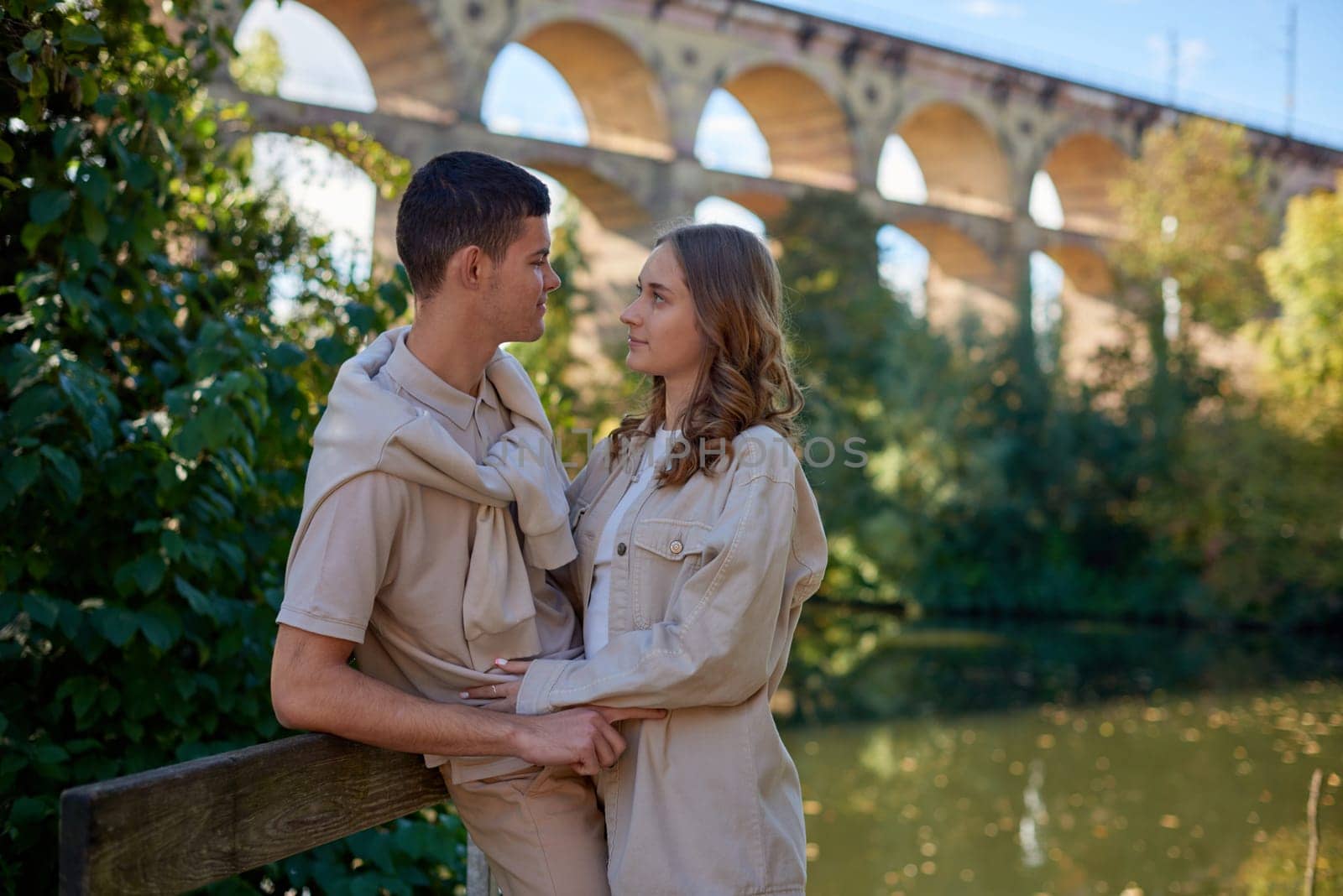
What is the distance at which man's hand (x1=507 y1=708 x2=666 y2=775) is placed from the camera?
1.58 meters

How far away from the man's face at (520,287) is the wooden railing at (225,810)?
581mm

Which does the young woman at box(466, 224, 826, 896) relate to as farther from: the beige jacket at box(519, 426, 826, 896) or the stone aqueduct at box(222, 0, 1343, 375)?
the stone aqueduct at box(222, 0, 1343, 375)

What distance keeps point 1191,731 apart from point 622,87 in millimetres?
13752

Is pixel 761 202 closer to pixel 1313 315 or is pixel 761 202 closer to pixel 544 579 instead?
pixel 1313 315

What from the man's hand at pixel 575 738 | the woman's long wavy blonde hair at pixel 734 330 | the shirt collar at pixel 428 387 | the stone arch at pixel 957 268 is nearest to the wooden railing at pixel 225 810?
the man's hand at pixel 575 738

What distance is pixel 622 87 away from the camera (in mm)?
20484

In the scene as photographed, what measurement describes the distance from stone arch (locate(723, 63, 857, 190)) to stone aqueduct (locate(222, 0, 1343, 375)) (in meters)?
0.03

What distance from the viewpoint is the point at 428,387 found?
1731 millimetres

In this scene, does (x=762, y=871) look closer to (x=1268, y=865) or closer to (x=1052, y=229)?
(x=1268, y=865)

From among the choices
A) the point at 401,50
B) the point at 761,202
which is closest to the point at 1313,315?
the point at 761,202

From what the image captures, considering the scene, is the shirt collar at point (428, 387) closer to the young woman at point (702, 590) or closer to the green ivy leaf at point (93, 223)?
the young woman at point (702, 590)

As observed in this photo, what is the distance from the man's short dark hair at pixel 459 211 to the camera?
5.59 feet

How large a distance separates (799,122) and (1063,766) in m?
15.6

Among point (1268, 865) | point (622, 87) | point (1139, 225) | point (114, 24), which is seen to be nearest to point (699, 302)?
point (114, 24)
